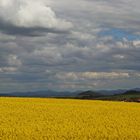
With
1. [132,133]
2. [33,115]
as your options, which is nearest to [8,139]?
[132,133]

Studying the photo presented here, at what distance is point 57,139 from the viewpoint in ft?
76.2

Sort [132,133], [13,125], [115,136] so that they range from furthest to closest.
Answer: [13,125]
[132,133]
[115,136]

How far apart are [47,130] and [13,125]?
9.67 feet

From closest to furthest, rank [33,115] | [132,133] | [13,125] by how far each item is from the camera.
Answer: [132,133] → [13,125] → [33,115]

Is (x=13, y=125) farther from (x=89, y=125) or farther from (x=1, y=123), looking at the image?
(x=89, y=125)

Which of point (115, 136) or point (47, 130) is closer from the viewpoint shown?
point (115, 136)

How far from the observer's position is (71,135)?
24.7m

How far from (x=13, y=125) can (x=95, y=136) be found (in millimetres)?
6553

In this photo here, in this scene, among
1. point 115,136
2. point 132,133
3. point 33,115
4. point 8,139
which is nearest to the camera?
point 8,139

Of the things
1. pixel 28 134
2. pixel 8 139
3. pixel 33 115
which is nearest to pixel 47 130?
pixel 28 134

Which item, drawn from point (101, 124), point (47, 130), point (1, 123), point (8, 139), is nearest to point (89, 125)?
point (101, 124)

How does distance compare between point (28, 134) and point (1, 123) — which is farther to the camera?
point (1, 123)

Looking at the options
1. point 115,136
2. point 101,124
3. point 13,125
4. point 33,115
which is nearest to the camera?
point 115,136

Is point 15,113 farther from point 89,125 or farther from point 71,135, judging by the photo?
point 71,135
